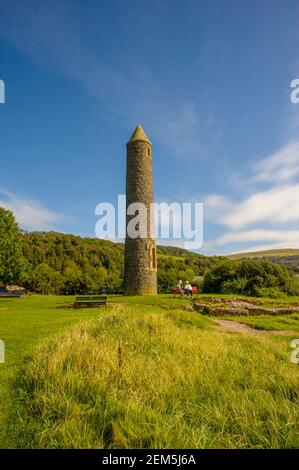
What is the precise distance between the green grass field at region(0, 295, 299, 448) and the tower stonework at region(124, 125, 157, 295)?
48.1 ft

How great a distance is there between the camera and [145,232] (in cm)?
2116

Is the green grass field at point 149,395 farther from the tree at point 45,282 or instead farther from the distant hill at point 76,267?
the tree at point 45,282

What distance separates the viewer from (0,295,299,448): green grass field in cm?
299

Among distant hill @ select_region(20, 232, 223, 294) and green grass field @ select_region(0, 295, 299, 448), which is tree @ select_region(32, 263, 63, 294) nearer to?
distant hill @ select_region(20, 232, 223, 294)

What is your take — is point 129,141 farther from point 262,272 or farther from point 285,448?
point 285,448

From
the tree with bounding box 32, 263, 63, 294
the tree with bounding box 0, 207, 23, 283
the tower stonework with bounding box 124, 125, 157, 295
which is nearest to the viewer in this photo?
the tower stonework with bounding box 124, 125, 157, 295

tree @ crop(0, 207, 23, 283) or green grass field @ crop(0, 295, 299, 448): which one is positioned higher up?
tree @ crop(0, 207, 23, 283)

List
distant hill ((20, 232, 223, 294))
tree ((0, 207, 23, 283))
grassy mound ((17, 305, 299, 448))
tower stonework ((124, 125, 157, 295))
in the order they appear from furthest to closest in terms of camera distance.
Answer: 1. distant hill ((20, 232, 223, 294))
2. tree ((0, 207, 23, 283))
3. tower stonework ((124, 125, 157, 295))
4. grassy mound ((17, 305, 299, 448))

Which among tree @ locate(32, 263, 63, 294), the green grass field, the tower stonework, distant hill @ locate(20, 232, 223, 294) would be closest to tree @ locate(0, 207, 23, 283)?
distant hill @ locate(20, 232, 223, 294)

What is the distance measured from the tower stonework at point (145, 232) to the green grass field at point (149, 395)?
14675 mm

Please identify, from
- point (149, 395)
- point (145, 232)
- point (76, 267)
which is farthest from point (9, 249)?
point (76, 267)

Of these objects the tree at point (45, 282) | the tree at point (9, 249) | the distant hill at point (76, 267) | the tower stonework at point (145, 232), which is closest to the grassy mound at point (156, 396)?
the tower stonework at point (145, 232)
